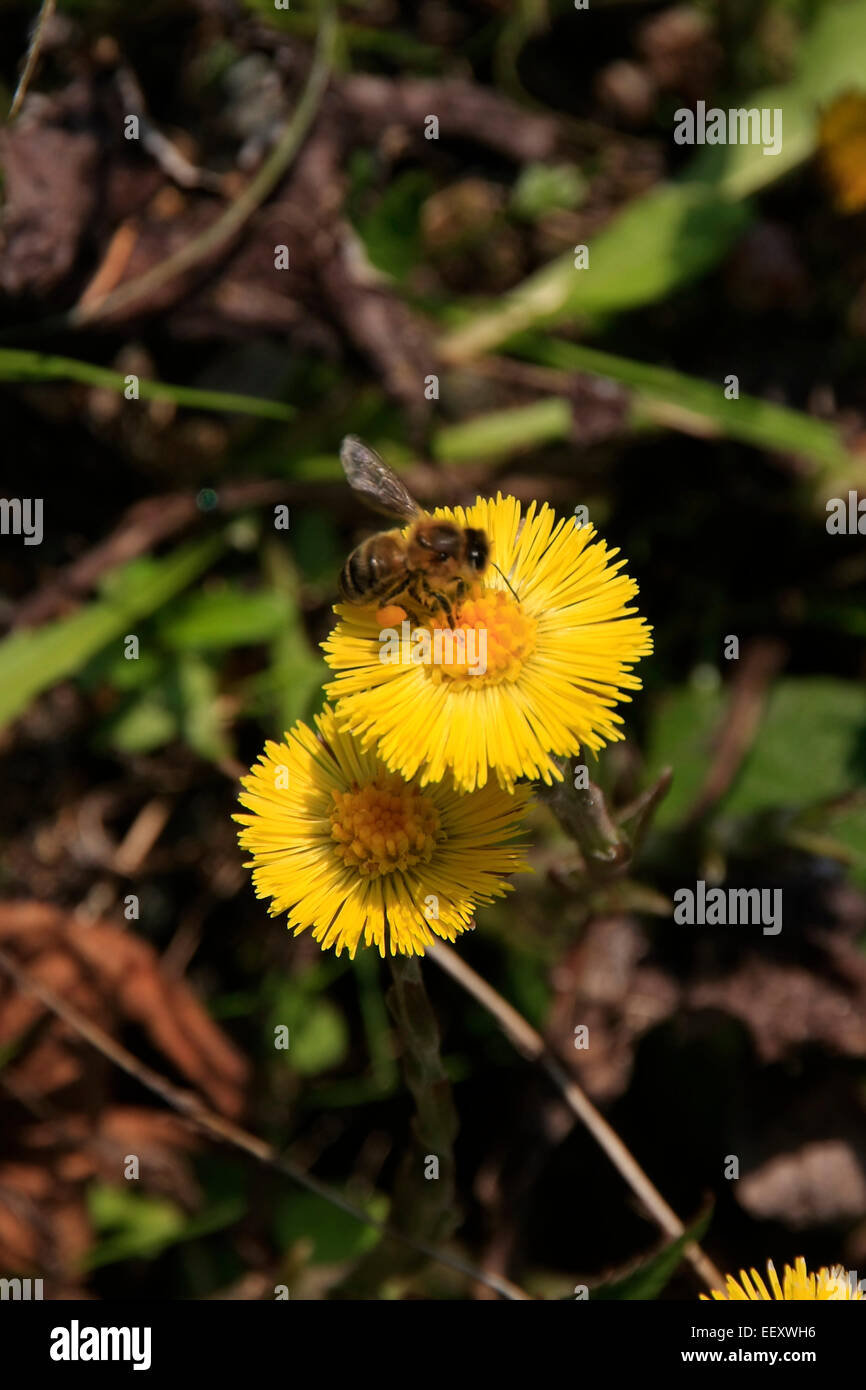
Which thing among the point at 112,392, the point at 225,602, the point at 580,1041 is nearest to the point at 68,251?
the point at 112,392

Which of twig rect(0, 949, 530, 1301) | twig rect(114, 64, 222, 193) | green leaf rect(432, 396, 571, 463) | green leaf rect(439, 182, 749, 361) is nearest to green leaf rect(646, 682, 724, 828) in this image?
green leaf rect(432, 396, 571, 463)

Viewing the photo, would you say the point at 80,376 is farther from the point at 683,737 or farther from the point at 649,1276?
the point at 649,1276

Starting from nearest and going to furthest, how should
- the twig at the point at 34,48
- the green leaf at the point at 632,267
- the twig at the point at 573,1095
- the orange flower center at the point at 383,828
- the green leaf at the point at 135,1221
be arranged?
1. the orange flower center at the point at 383,828
2. the twig at the point at 573,1095
3. the twig at the point at 34,48
4. the green leaf at the point at 135,1221
5. the green leaf at the point at 632,267

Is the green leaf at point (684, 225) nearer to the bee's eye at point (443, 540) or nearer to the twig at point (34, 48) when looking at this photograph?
the twig at point (34, 48)

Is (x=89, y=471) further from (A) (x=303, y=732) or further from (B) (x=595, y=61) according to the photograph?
(B) (x=595, y=61)

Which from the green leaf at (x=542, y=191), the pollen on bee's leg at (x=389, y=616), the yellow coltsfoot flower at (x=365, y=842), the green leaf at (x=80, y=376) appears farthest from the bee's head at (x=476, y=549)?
the green leaf at (x=542, y=191)

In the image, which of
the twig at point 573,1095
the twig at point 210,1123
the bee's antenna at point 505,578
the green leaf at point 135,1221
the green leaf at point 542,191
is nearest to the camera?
the bee's antenna at point 505,578

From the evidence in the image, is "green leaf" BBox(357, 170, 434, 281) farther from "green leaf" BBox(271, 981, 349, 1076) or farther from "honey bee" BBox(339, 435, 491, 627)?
"green leaf" BBox(271, 981, 349, 1076)
